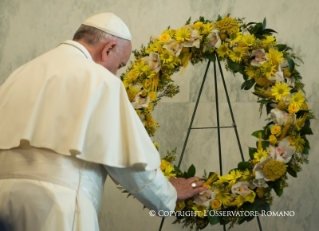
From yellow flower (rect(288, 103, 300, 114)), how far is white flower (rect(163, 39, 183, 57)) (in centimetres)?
90

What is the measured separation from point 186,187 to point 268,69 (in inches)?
38.8

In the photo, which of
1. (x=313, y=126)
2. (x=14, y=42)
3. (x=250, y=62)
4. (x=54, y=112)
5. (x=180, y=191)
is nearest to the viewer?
(x=54, y=112)

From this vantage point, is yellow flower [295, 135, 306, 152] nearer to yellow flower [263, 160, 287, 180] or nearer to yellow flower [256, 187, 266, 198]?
yellow flower [263, 160, 287, 180]

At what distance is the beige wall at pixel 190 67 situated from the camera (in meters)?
4.10

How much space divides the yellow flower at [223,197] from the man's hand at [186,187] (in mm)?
112

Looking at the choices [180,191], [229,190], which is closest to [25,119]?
[180,191]

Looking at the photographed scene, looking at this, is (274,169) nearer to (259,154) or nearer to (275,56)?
(259,154)

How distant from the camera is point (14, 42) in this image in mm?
4531

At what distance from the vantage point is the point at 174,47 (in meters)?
3.37

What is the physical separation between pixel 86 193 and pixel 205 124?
241 centimetres

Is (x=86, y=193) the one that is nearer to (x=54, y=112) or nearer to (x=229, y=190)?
(x=54, y=112)

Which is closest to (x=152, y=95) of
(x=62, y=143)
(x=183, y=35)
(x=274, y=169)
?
(x=183, y=35)

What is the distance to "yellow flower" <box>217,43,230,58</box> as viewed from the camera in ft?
10.8

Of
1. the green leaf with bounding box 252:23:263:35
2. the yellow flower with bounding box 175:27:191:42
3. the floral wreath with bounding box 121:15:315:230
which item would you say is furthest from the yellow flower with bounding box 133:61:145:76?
the green leaf with bounding box 252:23:263:35
